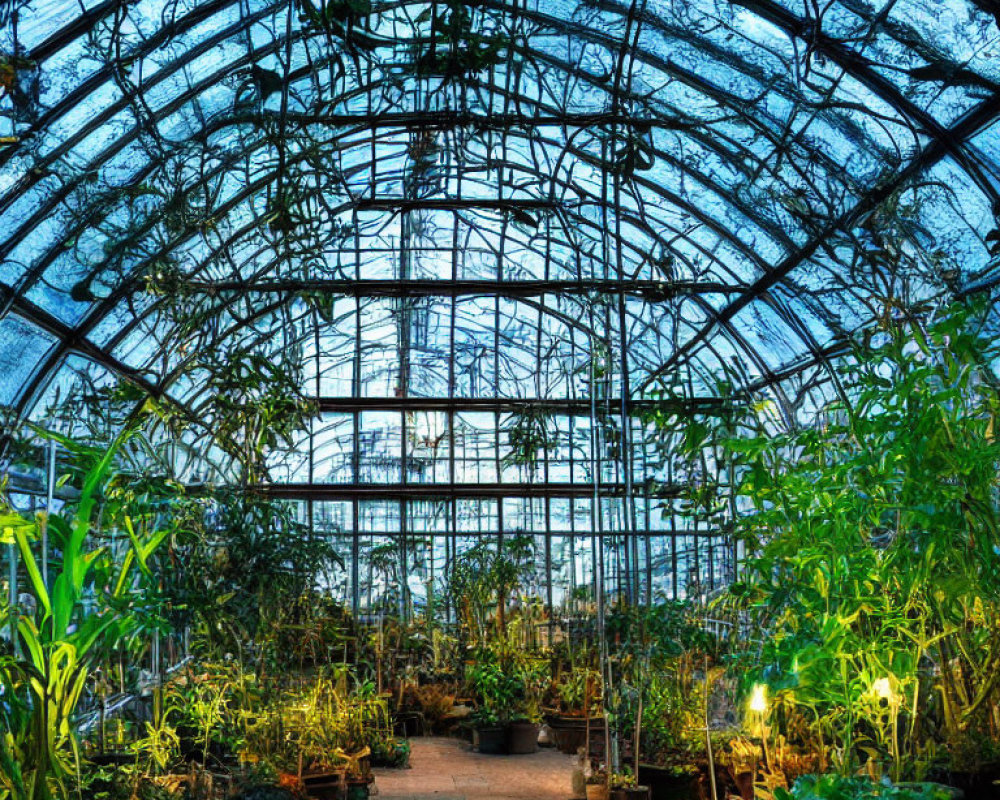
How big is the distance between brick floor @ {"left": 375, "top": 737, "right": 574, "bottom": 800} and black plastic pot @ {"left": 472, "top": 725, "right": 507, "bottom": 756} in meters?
0.11

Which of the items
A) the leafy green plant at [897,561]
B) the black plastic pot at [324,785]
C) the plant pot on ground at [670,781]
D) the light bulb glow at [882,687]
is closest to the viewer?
the leafy green plant at [897,561]

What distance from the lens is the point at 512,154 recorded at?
10.4 meters

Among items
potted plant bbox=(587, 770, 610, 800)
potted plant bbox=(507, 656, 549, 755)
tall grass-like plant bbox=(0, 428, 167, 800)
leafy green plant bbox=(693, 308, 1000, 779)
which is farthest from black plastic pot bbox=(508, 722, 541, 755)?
tall grass-like plant bbox=(0, 428, 167, 800)

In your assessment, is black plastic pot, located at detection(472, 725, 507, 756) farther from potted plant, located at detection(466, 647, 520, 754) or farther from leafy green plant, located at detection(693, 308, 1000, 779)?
leafy green plant, located at detection(693, 308, 1000, 779)

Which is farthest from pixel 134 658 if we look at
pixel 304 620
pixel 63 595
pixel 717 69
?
pixel 717 69

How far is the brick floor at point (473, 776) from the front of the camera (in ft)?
25.9

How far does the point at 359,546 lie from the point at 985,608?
907cm

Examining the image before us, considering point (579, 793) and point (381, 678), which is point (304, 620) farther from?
point (381, 678)

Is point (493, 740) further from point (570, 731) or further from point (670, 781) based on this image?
point (670, 781)

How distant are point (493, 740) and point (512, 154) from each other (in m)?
5.50

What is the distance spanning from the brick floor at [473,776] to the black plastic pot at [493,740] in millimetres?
113

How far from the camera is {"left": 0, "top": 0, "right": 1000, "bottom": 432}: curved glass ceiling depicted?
21.6 feet

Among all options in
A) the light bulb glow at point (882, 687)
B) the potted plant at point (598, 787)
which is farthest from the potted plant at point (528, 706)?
the light bulb glow at point (882, 687)

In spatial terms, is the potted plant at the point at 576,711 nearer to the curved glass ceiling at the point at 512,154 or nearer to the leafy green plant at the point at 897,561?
the curved glass ceiling at the point at 512,154
